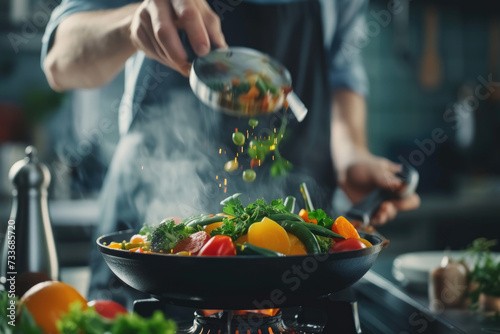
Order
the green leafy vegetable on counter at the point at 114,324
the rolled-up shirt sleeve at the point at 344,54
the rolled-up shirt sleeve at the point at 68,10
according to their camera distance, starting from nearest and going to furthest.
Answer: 1. the green leafy vegetable on counter at the point at 114,324
2. the rolled-up shirt sleeve at the point at 68,10
3. the rolled-up shirt sleeve at the point at 344,54

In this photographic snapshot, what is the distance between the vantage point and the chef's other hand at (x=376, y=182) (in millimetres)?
1472

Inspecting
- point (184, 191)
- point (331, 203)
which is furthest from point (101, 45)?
point (331, 203)

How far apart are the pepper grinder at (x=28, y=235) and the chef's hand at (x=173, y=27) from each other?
1.25ft

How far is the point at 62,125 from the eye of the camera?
12.1ft

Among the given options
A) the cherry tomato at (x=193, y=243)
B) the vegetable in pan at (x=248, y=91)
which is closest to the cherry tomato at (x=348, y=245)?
the cherry tomato at (x=193, y=243)

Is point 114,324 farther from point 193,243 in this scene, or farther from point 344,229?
point 344,229

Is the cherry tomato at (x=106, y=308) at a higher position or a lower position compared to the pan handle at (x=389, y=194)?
higher

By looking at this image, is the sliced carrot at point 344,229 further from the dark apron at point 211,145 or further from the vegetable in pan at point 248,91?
the dark apron at point 211,145

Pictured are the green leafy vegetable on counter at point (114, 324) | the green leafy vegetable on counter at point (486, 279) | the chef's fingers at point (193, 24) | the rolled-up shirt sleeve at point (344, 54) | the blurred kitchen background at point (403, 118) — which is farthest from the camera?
the blurred kitchen background at point (403, 118)

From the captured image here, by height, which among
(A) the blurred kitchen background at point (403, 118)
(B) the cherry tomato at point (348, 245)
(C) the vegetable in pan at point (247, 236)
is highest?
(C) the vegetable in pan at point (247, 236)

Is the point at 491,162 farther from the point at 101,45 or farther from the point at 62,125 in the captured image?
the point at 101,45

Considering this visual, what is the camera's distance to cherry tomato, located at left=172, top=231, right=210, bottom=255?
91 centimetres

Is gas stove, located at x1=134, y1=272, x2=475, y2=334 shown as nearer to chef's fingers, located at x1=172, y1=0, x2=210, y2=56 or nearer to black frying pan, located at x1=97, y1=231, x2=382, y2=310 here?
black frying pan, located at x1=97, y1=231, x2=382, y2=310

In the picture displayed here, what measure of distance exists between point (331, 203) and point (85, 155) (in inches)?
72.1
